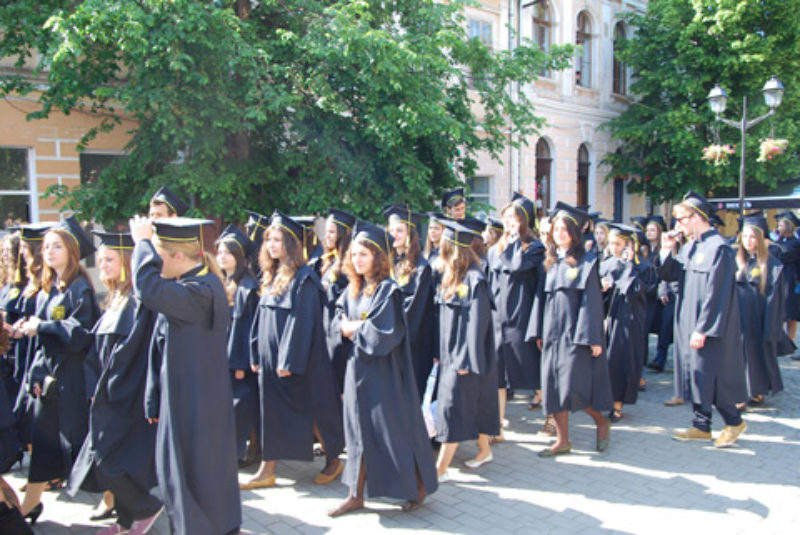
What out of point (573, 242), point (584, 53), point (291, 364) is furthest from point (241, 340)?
point (584, 53)

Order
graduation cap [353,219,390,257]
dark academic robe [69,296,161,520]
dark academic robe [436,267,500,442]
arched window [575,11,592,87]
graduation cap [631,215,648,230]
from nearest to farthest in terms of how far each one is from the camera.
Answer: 1. dark academic robe [69,296,161,520]
2. graduation cap [353,219,390,257]
3. dark academic robe [436,267,500,442]
4. graduation cap [631,215,648,230]
5. arched window [575,11,592,87]

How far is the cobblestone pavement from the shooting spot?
4.61 metres

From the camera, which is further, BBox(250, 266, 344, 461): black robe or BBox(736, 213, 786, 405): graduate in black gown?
BBox(736, 213, 786, 405): graduate in black gown

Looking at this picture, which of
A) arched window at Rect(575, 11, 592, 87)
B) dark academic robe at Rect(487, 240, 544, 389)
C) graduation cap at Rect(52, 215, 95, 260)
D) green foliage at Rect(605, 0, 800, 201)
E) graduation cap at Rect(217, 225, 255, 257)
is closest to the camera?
graduation cap at Rect(52, 215, 95, 260)

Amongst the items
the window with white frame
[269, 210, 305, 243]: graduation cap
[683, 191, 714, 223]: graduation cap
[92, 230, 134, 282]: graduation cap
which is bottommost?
[92, 230, 134, 282]: graduation cap

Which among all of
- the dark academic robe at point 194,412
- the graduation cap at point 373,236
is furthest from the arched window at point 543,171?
the dark academic robe at point 194,412

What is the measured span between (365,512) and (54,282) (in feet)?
9.50

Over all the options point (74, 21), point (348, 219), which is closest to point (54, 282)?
point (348, 219)

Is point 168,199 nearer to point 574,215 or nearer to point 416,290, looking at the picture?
point 416,290

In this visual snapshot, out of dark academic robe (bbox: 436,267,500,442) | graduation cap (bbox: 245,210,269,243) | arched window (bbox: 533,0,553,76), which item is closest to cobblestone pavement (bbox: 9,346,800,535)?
dark academic robe (bbox: 436,267,500,442)

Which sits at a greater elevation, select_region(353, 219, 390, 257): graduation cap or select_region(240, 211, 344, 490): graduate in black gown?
select_region(353, 219, 390, 257): graduation cap

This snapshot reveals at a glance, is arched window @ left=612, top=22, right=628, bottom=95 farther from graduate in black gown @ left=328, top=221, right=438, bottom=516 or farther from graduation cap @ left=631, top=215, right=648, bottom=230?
Answer: graduate in black gown @ left=328, top=221, right=438, bottom=516

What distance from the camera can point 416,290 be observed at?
6.01m

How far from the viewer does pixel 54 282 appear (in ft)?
16.3
